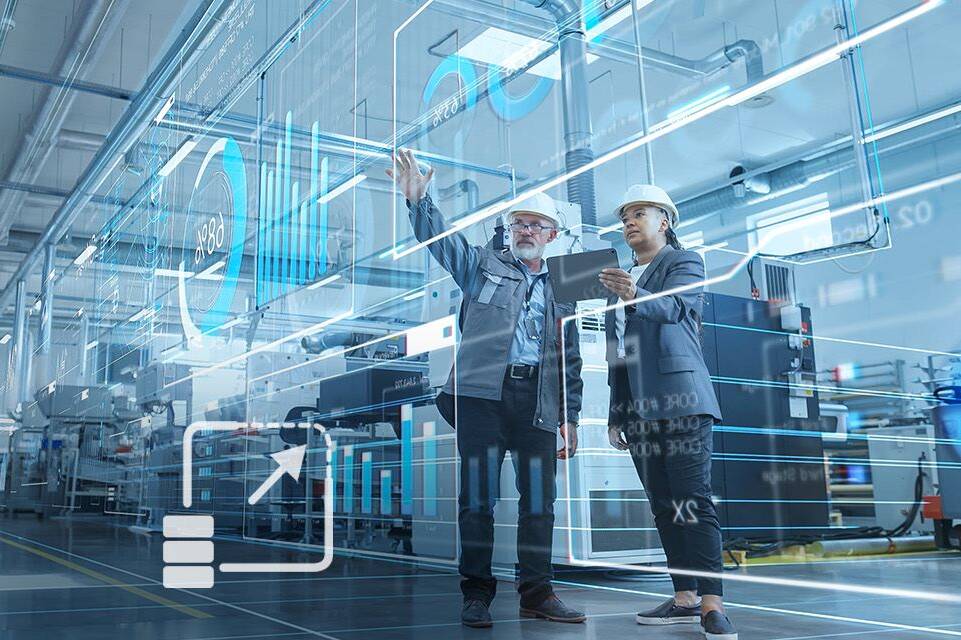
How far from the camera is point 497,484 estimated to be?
2471 mm

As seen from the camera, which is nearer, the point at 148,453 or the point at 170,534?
the point at 170,534

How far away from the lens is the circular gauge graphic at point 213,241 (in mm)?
6285

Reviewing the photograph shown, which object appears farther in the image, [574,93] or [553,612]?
[574,93]

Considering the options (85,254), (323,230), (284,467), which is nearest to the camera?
(323,230)

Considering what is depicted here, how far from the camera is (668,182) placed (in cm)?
926

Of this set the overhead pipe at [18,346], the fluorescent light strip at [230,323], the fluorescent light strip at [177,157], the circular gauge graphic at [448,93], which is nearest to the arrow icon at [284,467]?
the fluorescent light strip at [230,323]

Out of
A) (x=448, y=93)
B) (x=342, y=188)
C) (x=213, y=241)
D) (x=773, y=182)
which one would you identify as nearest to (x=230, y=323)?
(x=213, y=241)

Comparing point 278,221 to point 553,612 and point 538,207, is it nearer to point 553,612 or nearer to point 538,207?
point 538,207

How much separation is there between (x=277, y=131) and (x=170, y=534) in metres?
3.01

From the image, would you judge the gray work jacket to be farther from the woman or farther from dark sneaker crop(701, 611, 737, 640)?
dark sneaker crop(701, 611, 737, 640)

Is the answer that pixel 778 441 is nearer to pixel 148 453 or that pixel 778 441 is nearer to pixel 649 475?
pixel 649 475

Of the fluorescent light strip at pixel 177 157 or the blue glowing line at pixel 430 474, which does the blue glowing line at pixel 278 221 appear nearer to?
the fluorescent light strip at pixel 177 157

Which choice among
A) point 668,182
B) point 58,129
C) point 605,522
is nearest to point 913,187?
point 605,522

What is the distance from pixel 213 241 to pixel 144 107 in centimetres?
162
